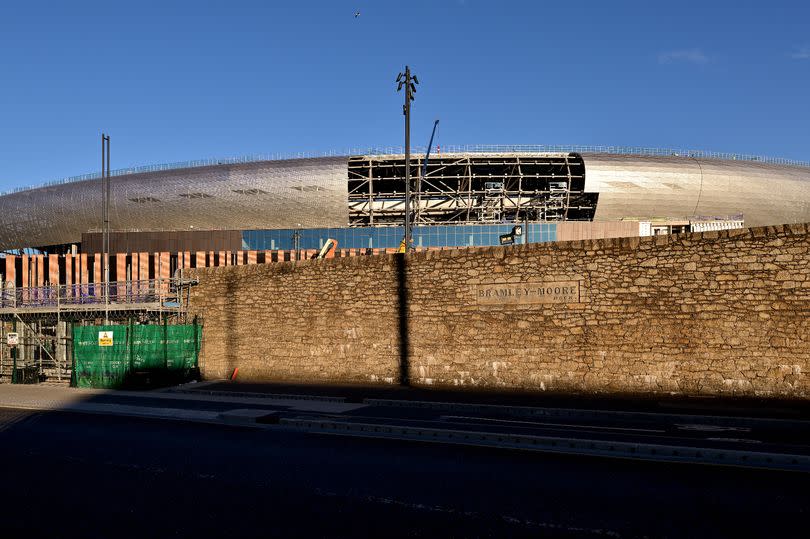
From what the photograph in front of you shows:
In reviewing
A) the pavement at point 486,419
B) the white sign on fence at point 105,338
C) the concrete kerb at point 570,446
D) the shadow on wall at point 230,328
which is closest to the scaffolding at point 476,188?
the shadow on wall at point 230,328

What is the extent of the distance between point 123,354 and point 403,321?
9.28 meters

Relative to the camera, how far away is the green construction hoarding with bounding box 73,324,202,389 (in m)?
21.4

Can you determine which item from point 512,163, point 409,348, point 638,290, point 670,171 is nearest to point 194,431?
point 409,348

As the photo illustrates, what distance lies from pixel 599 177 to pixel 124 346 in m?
60.9

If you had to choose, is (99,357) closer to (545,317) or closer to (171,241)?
(545,317)

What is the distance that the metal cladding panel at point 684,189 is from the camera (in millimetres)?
72688

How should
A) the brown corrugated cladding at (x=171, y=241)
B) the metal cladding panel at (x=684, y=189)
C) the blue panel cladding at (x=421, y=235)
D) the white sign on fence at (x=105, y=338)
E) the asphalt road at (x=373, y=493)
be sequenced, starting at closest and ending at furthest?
the asphalt road at (x=373, y=493), the white sign on fence at (x=105, y=338), the blue panel cladding at (x=421, y=235), the brown corrugated cladding at (x=171, y=241), the metal cladding panel at (x=684, y=189)

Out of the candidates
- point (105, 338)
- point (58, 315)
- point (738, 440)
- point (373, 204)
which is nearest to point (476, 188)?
point (373, 204)

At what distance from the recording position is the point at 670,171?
7356cm

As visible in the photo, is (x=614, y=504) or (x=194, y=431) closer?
(x=614, y=504)

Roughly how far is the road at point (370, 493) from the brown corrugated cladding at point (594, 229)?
5854 cm

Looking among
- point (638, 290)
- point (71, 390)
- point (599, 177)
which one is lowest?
point (71, 390)

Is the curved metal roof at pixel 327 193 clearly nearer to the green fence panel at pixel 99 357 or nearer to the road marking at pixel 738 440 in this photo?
the green fence panel at pixel 99 357

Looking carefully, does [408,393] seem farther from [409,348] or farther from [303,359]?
[303,359]
